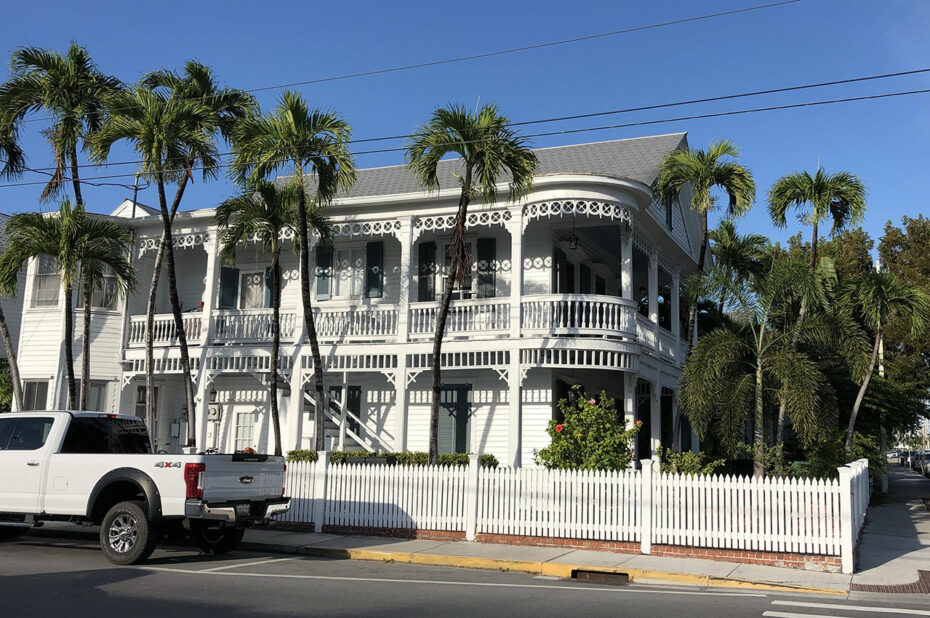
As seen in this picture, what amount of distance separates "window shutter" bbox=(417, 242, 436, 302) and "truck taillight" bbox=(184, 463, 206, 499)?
10903 mm

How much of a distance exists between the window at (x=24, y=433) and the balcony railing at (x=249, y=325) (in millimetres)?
8703

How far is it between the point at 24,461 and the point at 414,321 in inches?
370

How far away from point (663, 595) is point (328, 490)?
6.89 m

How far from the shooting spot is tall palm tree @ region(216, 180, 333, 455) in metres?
17.9

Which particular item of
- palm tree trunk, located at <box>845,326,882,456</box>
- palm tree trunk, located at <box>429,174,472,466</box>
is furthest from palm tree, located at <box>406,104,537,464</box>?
palm tree trunk, located at <box>845,326,882,456</box>

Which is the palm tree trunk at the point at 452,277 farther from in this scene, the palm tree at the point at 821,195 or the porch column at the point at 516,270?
the palm tree at the point at 821,195

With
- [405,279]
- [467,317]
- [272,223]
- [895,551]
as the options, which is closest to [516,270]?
[467,317]

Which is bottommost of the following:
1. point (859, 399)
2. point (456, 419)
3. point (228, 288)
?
point (456, 419)

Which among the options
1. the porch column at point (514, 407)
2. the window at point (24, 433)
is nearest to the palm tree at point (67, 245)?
the window at point (24, 433)

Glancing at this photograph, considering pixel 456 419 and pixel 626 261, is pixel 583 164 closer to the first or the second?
pixel 626 261

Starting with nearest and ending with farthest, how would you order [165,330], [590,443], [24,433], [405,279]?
[24,433], [590,443], [405,279], [165,330]

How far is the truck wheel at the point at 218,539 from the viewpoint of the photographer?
11.9 meters

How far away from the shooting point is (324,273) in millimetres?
21531

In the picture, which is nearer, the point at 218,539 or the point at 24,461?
the point at 24,461
